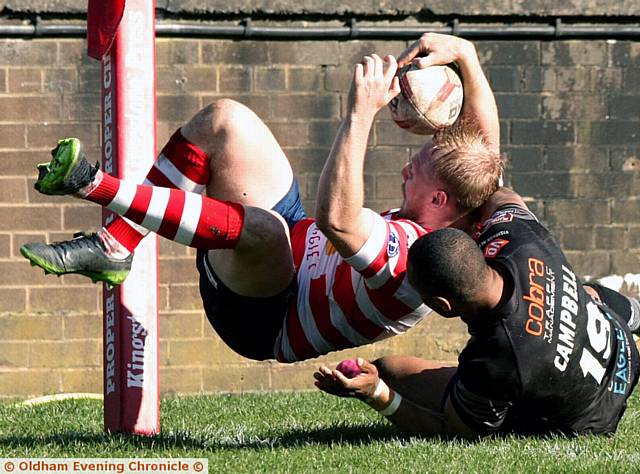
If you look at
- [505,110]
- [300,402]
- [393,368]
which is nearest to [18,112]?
[300,402]

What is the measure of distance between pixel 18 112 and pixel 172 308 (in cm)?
160

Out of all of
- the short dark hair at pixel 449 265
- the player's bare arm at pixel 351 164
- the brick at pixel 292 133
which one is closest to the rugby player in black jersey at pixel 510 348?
the short dark hair at pixel 449 265

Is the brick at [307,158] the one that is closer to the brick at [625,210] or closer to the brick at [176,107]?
the brick at [176,107]

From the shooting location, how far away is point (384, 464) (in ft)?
14.0

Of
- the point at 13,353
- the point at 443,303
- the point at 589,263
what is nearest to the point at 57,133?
the point at 13,353

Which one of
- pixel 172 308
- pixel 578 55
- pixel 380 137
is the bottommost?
pixel 172 308

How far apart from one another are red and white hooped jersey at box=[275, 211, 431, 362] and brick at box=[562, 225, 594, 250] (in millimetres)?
3632

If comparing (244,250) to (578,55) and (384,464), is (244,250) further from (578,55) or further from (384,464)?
(578,55)

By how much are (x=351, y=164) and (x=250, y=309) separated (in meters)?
0.91

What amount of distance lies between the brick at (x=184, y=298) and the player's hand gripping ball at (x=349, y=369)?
3.61 meters

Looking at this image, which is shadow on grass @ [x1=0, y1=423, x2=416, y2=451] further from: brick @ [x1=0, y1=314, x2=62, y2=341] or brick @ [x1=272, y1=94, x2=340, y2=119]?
brick @ [x1=272, y1=94, x2=340, y2=119]

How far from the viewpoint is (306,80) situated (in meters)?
8.03

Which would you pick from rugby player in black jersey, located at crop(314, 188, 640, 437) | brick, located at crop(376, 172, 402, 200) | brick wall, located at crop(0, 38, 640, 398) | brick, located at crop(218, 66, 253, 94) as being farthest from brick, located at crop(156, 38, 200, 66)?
rugby player in black jersey, located at crop(314, 188, 640, 437)

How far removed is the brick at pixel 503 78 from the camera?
8.19m
